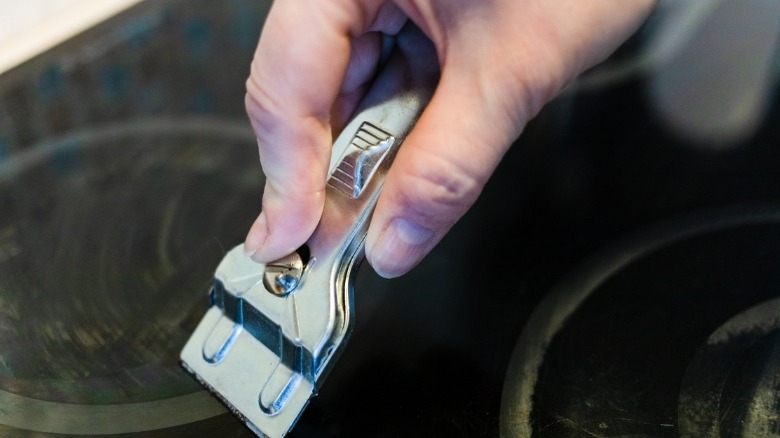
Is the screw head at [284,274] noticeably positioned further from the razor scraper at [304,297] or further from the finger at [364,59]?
the finger at [364,59]

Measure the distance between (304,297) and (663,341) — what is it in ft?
0.80

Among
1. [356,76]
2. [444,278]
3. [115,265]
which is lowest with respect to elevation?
[115,265]

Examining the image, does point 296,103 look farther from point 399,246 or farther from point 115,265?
point 115,265

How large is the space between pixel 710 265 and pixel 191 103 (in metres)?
0.47

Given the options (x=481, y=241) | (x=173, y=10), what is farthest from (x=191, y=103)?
(x=481, y=241)

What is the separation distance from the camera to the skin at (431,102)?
0.45m

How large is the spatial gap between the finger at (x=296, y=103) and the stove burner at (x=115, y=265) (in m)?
0.11

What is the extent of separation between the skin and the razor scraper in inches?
0.6

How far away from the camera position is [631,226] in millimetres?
593

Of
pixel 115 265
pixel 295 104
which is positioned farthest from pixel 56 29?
pixel 295 104

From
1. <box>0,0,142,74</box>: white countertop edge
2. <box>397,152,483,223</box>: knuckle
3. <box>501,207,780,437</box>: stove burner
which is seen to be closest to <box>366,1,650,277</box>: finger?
<box>397,152,483,223</box>: knuckle

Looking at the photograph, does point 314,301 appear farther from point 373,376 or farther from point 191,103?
point 191,103

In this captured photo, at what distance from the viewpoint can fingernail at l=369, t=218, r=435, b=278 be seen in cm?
47

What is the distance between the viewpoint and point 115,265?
1.90 feet
